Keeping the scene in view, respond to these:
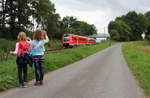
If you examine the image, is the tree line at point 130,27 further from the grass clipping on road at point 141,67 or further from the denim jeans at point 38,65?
the denim jeans at point 38,65

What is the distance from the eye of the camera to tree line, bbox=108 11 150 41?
119m

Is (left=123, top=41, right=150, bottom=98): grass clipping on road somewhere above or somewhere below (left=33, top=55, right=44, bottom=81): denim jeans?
below

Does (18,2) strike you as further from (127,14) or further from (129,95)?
(127,14)

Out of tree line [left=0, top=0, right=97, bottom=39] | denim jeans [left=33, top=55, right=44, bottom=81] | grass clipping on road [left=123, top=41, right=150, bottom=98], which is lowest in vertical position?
grass clipping on road [left=123, top=41, right=150, bottom=98]

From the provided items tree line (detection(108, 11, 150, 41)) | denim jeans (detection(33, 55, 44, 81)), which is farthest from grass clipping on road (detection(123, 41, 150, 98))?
tree line (detection(108, 11, 150, 41))

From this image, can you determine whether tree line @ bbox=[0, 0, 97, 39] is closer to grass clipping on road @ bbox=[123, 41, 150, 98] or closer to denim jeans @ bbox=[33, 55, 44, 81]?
grass clipping on road @ bbox=[123, 41, 150, 98]

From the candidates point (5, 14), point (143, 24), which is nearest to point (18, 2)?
point (5, 14)

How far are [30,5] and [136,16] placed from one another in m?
100

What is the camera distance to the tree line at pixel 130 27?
11919cm

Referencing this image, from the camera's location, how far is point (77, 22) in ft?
422

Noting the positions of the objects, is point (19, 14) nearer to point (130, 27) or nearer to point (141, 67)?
point (141, 67)

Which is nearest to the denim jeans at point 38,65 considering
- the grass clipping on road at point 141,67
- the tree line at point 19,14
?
the grass clipping on road at point 141,67

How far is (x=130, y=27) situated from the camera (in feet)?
435

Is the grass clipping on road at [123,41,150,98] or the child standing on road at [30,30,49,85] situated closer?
the child standing on road at [30,30,49,85]
